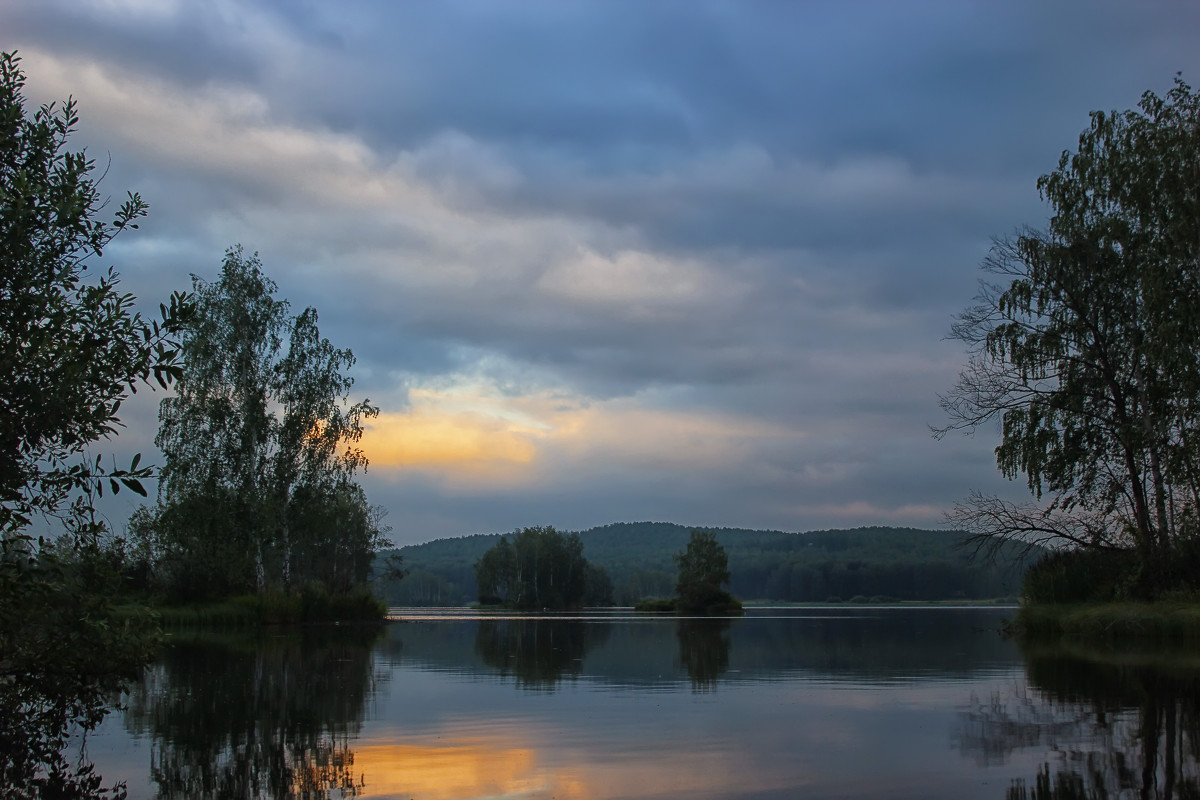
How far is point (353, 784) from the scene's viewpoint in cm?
956

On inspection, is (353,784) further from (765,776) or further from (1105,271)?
(1105,271)

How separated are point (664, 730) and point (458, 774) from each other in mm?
3605

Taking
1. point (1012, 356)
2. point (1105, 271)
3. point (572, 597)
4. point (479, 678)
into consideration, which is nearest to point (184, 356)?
point (479, 678)

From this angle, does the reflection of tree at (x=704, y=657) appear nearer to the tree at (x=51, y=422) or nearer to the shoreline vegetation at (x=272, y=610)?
the tree at (x=51, y=422)

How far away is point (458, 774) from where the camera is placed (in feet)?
33.3

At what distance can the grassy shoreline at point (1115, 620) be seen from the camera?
29.1 m

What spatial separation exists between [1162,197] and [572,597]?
113m

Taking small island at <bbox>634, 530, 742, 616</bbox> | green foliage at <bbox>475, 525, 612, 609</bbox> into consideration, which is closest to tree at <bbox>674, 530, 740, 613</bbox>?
small island at <bbox>634, 530, 742, 616</bbox>

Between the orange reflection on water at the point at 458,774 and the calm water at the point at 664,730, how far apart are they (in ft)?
0.13

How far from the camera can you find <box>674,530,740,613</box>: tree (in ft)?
331

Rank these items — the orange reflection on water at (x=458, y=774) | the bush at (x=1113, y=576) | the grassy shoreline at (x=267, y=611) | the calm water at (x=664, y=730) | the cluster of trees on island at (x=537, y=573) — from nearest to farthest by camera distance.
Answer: the orange reflection on water at (x=458, y=774)
the calm water at (x=664, y=730)
the bush at (x=1113, y=576)
the grassy shoreline at (x=267, y=611)
the cluster of trees on island at (x=537, y=573)

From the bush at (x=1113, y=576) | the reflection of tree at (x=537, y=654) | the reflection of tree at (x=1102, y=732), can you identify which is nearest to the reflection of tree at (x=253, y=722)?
the reflection of tree at (x=537, y=654)

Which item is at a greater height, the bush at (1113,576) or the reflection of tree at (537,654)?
the bush at (1113,576)

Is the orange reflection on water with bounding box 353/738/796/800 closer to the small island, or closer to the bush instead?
the bush
